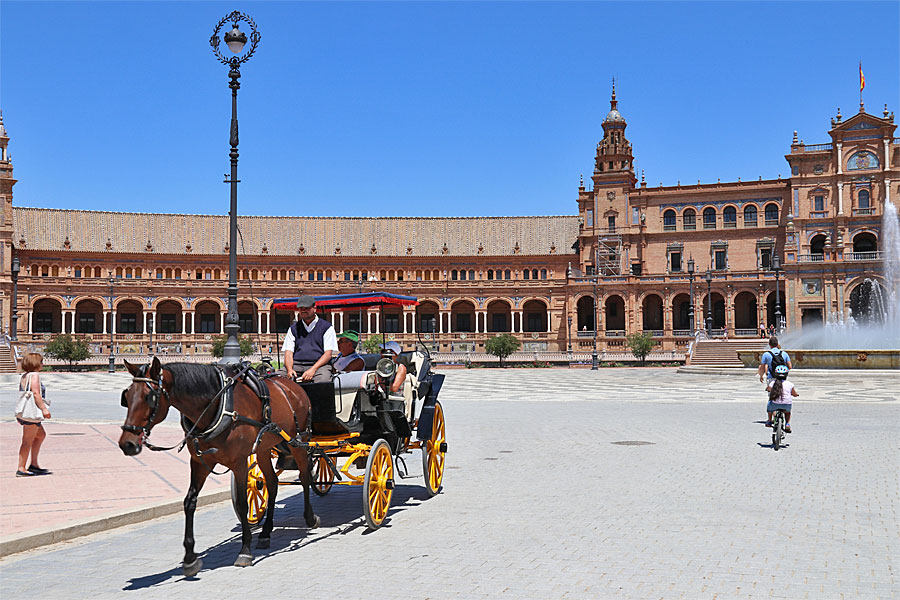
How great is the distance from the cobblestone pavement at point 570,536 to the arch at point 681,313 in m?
62.4

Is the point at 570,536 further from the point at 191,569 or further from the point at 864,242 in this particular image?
the point at 864,242

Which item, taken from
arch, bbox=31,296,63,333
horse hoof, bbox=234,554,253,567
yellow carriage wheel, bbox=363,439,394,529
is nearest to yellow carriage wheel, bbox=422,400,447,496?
yellow carriage wheel, bbox=363,439,394,529

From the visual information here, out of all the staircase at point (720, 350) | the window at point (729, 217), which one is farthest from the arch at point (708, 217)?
the staircase at point (720, 350)

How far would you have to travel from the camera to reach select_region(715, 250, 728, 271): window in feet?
246

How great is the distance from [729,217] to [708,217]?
187cm

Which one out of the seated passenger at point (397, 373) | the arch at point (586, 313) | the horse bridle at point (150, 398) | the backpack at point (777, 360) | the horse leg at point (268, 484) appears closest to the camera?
the horse bridle at point (150, 398)

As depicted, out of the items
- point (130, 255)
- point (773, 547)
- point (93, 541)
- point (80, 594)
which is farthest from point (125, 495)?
point (130, 255)

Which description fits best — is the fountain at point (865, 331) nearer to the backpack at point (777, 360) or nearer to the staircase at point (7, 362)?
the backpack at point (777, 360)

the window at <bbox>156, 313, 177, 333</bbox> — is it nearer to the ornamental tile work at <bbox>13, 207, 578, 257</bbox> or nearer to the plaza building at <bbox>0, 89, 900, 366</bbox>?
the plaza building at <bbox>0, 89, 900, 366</bbox>

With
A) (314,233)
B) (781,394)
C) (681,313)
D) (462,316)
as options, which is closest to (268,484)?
(781,394)

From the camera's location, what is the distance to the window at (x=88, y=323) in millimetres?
78000

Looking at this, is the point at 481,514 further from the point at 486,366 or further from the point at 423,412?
the point at 486,366

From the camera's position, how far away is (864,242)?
68.6 m

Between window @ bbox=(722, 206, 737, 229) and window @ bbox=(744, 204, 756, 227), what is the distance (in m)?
0.96
